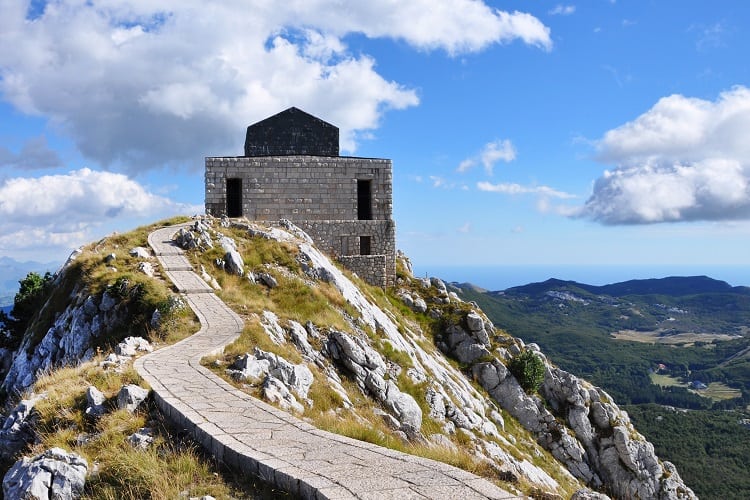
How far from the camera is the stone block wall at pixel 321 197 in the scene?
30.7 m

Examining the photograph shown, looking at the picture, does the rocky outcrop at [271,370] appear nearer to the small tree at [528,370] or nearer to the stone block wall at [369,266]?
the stone block wall at [369,266]

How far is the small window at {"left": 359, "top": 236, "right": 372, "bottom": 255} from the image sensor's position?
32.4 m

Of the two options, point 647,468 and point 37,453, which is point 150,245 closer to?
point 37,453

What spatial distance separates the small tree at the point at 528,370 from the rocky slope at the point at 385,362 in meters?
0.45

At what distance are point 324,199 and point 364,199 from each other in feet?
9.06

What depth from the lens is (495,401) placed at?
29500 millimetres

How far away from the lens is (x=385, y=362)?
21.1m

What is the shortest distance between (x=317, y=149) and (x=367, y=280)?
947cm

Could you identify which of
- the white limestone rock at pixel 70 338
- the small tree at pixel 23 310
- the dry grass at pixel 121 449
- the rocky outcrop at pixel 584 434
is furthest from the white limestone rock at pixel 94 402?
the rocky outcrop at pixel 584 434

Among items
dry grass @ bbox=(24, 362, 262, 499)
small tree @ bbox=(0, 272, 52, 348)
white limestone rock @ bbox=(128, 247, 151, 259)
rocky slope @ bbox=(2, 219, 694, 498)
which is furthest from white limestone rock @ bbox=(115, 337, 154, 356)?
small tree @ bbox=(0, 272, 52, 348)

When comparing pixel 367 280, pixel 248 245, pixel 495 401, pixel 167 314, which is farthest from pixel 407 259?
pixel 167 314

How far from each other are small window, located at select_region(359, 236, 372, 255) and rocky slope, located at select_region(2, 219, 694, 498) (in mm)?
2725

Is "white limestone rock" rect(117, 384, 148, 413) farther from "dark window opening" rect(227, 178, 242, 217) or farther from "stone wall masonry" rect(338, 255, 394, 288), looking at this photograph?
"dark window opening" rect(227, 178, 242, 217)

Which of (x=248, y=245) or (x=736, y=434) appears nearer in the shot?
(x=248, y=245)
